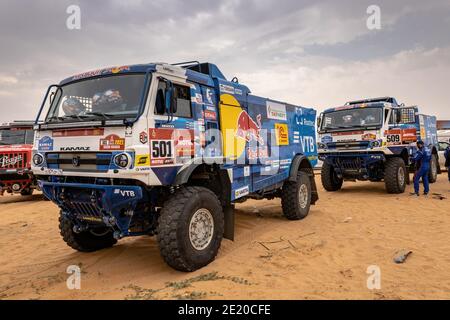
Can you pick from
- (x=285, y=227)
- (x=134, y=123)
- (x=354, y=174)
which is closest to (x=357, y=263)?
(x=285, y=227)

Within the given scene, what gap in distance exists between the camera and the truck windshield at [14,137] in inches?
488

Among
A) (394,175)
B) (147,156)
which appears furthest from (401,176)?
(147,156)

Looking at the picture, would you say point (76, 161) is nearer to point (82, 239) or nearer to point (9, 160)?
point (82, 239)

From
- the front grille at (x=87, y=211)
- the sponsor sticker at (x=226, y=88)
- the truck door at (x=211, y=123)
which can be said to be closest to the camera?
the front grille at (x=87, y=211)

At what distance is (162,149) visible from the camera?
4500 millimetres

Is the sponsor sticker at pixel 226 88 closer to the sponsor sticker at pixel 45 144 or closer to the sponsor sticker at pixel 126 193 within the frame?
the sponsor sticker at pixel 126 193

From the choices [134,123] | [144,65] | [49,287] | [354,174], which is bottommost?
[49,287]

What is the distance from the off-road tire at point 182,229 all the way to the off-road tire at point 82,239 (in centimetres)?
206

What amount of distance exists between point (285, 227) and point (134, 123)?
4296 millimetres

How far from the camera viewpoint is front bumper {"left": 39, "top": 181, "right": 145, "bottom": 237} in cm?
439

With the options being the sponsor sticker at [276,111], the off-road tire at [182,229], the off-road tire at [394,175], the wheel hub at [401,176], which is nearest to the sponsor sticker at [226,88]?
the sponsor sticker at [276,111]

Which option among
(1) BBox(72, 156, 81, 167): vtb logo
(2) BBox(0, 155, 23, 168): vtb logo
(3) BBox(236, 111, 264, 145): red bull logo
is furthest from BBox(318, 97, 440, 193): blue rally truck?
(2) BBox(0, 155, 23, 168): vtb logo

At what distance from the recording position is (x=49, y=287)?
4617mm
